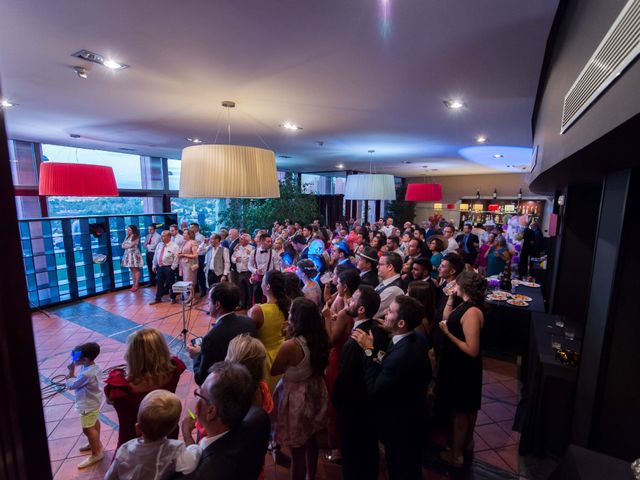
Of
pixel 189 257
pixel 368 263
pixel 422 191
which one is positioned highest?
pixel 422 191

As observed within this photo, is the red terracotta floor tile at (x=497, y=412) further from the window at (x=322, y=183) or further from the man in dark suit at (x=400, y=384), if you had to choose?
the window at (x=322, y=183)

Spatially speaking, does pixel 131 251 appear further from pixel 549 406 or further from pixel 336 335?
pixel 549 406

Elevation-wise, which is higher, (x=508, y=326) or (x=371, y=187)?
(x=371, y=187)

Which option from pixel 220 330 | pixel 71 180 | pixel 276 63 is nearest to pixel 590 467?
pixel 220 330

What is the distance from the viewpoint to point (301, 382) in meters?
2.09

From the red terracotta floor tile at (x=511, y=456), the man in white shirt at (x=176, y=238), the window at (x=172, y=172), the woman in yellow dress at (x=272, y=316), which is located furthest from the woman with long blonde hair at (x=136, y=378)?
the window at (x=172, y=172)

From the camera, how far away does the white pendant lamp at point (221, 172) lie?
2.28m

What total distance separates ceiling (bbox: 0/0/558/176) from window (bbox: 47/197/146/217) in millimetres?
2616

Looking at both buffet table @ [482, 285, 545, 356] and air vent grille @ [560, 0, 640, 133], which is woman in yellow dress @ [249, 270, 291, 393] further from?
buffet table @ [482, 285, 545, 356]

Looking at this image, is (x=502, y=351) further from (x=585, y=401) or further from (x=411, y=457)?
(x=411, y=457)

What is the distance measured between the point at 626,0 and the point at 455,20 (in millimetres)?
1058

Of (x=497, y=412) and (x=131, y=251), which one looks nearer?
(x=497, y=412)

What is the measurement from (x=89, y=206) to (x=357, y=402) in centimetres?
769

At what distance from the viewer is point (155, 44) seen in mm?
2100
